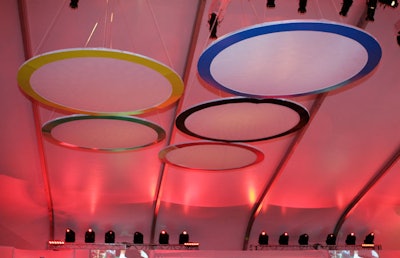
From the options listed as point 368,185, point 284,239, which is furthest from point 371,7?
point 284,239

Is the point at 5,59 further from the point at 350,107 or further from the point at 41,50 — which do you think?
the point at 350,107

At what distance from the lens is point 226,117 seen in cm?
1121

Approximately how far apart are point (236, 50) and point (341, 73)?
2.28 metres

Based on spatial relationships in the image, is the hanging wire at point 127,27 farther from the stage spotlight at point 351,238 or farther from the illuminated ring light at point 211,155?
the stage spotlight at point 351,238

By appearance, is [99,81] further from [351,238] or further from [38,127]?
[351,238]

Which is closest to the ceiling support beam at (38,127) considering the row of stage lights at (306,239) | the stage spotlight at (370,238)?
the row of stage lights at (306,239)

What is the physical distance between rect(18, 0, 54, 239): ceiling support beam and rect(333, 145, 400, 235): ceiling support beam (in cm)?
1295

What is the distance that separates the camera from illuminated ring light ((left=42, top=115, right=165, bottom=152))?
11344 millimetres

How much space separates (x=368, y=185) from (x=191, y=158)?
10.1m

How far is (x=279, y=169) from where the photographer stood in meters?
19.6

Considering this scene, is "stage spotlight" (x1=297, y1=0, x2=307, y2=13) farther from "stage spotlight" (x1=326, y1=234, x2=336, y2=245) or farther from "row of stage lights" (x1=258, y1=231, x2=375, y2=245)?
"stage spotlight" (x1=326, y1=234, x2=336, y2=245)

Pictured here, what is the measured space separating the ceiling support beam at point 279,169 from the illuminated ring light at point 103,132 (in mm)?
6473

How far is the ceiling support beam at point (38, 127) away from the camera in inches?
534

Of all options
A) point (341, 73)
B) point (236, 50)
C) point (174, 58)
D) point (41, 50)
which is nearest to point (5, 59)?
point (41, 50)
